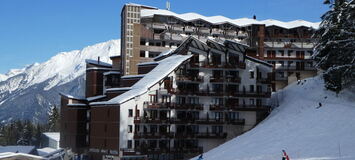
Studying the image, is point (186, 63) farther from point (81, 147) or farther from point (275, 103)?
point (81, 147)

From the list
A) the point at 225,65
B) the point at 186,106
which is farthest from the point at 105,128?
the point at 225,65

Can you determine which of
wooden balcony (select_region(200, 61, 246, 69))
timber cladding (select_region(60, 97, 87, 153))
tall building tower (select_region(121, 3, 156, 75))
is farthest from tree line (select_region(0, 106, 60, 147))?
wooden balcony (select_region(200, 61, 246, 69))

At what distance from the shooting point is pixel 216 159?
59.8m

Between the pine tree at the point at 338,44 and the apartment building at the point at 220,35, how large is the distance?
24854 mm

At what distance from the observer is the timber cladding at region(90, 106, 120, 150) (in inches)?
3007

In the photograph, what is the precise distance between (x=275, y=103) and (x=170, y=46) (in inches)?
1167

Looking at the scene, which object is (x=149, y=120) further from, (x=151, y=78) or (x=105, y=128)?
(x=151, y=78)

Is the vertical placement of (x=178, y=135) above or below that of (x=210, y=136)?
above

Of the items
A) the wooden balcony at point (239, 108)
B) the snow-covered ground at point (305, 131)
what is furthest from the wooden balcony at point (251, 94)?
the snow-covered ground at point (305, 131)

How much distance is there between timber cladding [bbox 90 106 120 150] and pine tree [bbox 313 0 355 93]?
3185 centimetres

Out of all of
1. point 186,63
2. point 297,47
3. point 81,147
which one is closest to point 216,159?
point 186,63

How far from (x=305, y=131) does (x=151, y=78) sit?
28.3m

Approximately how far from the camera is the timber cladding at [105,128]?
251ft

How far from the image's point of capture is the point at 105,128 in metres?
78.3
